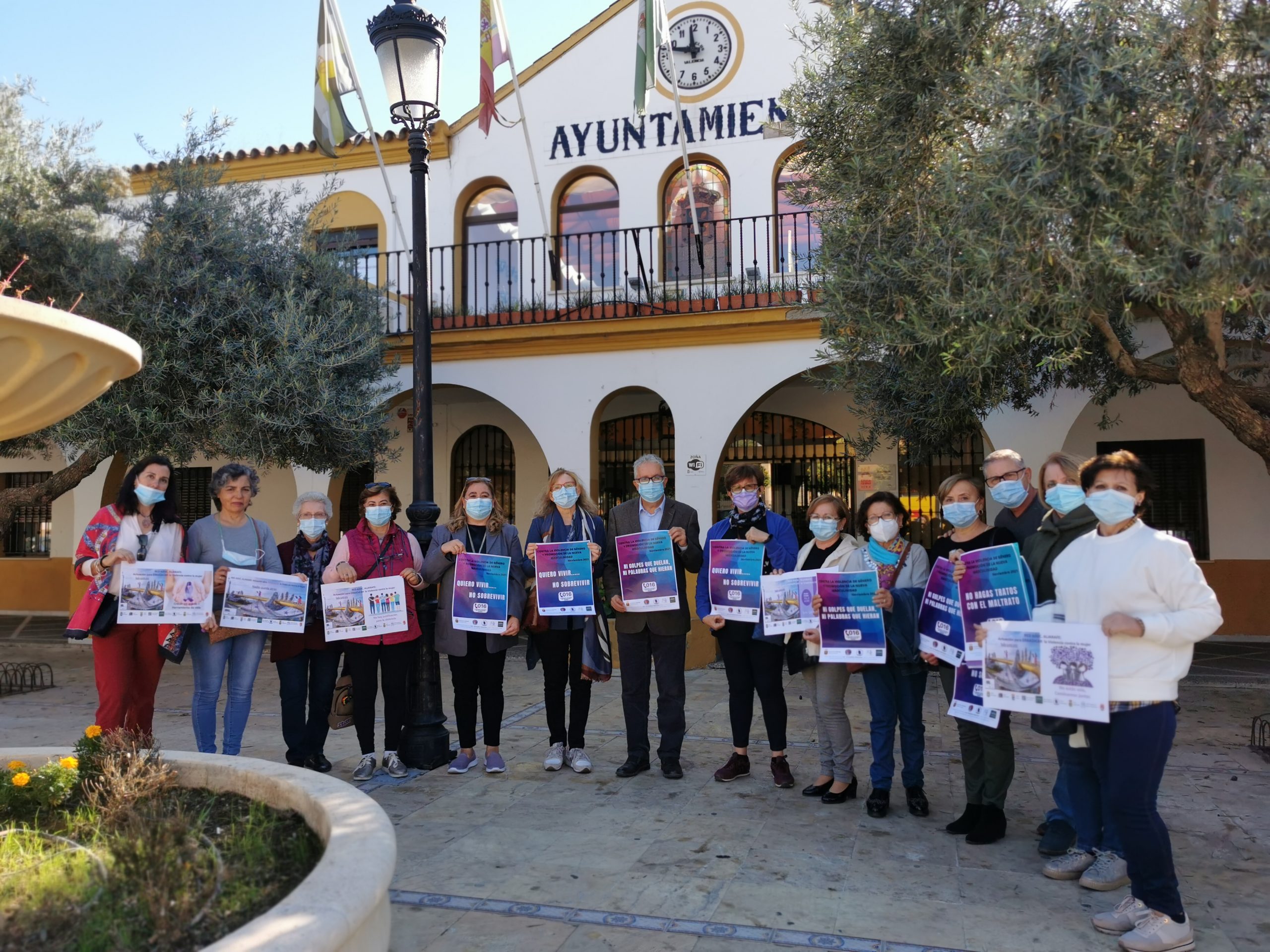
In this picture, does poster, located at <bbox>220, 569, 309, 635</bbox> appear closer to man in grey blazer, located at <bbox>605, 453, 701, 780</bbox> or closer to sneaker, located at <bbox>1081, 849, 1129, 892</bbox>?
man in grey blazer, located at <bbox>605, 453, 701, 780</bbox>

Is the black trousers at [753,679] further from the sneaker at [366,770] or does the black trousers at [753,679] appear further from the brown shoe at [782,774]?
the sneaker at [366,770]

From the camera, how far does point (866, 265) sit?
6.97 metres

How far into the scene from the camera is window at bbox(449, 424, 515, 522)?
1490 cm

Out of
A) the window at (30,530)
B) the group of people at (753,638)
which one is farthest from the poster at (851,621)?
the window at (30,530)

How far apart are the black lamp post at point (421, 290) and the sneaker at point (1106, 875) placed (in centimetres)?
390

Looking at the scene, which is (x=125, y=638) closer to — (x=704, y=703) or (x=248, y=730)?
(x=248, y=730)

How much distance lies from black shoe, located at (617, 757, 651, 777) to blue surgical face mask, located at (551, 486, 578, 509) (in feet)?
5.47

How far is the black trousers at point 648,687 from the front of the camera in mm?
5887

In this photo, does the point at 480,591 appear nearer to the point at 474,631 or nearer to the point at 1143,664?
the point at 474,631

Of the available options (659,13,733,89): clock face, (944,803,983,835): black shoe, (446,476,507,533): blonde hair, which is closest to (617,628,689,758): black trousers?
(446,476,507,533): blonde hair

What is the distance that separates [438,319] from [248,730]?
614 centimetres

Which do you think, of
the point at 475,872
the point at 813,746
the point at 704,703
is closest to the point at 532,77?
the point at 704,703

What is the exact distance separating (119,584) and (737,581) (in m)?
3.43

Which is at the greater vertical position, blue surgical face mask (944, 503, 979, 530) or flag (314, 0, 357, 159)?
flag (314, 0, 357, 159)
